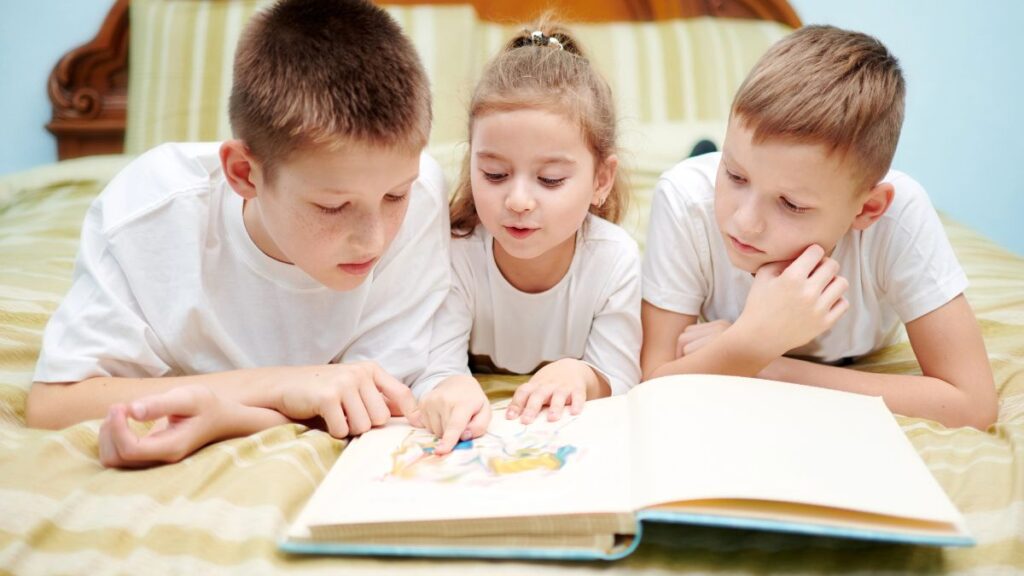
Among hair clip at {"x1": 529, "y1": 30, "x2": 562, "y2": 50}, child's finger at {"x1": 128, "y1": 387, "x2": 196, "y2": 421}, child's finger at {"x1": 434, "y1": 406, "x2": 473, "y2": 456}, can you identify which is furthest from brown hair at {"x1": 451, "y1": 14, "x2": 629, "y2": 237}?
child's finger at {"x1": 128, "y1": 387, "x2": 196, "y2": 421}

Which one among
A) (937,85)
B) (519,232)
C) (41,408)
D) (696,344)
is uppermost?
(937,85)

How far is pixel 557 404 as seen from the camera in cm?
100

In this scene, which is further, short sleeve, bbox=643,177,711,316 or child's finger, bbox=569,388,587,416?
short sleeve, bbox=643,177,711,316

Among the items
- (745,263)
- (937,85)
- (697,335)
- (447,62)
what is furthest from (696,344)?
(937,85)

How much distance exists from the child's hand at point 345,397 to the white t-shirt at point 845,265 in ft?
1.44

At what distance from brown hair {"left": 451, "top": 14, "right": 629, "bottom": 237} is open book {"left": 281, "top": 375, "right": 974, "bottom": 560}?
1.46 feet

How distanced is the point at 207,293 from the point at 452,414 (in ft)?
1.22

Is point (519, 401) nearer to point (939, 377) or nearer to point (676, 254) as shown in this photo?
point (676, 254)

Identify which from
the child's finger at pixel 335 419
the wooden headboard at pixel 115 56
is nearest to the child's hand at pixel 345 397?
the child's finger at pixel 335 419

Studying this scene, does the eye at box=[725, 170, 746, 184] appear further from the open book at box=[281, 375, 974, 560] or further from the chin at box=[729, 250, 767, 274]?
the open book at box=[281, 375, 974, 560]

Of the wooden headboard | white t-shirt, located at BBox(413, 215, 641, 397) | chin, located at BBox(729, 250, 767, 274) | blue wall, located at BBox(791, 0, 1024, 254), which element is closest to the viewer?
chin, located at BBox(729, 250, 767, 274)

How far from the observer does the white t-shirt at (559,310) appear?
4.14 ft

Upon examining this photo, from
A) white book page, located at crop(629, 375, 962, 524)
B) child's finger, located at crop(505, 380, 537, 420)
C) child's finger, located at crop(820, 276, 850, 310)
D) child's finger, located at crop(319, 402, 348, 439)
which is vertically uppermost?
child's finger, located at crop(820, 276, 850, 310)

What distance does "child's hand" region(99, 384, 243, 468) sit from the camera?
0.84 metres
